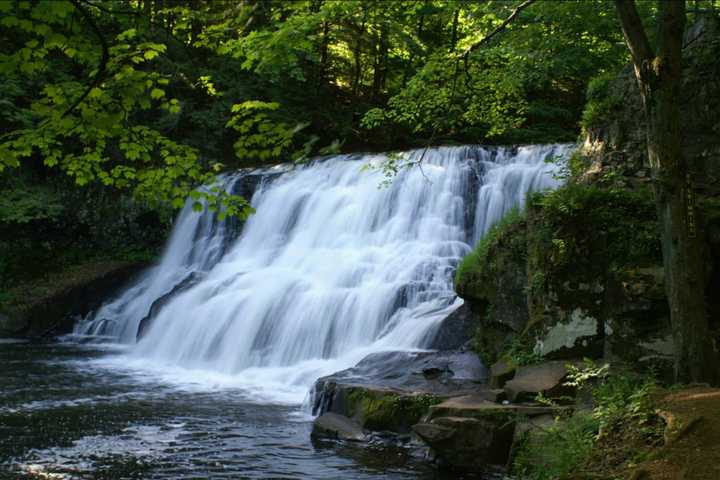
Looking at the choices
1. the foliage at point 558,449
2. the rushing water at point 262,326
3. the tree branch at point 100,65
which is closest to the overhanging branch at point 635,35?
the rushing water at point 262,326

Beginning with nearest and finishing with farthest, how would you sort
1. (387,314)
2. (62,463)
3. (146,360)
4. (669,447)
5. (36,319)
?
(669,447)
(62,463)
(387,314)
(146,360)
(36,319)

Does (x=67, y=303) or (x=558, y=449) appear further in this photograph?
(x=67, y=303)

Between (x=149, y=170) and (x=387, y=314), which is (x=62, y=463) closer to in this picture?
(x=149, y=170)

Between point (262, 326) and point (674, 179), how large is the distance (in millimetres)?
8749

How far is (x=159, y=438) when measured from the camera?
8.15 meters

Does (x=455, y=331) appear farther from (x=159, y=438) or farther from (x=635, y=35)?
(x=635, y=35)

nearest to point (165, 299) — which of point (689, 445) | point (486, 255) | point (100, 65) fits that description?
point (486, 255)

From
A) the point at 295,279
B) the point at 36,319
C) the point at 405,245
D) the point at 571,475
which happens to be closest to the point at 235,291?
the point at 295,279

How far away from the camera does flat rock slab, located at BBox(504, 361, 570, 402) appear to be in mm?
7059

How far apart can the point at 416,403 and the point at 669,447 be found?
147 inches

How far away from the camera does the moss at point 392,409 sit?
25.9ft

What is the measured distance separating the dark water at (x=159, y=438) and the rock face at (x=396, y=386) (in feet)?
1.44

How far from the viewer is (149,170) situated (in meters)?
5.35

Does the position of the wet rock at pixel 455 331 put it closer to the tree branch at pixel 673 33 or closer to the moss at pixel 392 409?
the moss at pixel 392 409
